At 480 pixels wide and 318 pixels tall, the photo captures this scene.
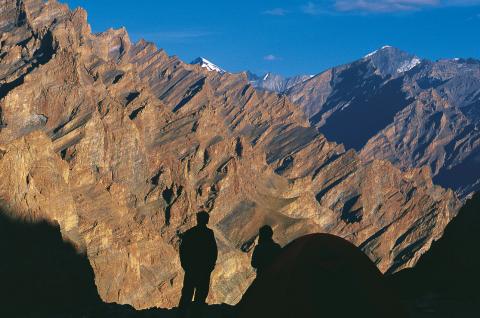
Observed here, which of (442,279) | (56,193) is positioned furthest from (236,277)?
(442,279)

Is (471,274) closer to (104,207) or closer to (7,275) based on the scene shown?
(7,275)

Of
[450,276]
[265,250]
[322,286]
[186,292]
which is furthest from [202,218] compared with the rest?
[450,276]

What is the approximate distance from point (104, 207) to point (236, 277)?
43.1 metres

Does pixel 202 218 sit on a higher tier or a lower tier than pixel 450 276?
higher

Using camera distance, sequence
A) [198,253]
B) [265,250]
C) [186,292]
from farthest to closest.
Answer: [186,292] → [265,250] → [198,253]

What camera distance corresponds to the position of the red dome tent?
3209 centimetres

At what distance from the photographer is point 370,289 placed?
3275cm

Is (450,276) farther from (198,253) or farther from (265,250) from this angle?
(198,253)

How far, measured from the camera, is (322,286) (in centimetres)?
3238

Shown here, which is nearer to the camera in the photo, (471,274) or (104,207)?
(471,274)

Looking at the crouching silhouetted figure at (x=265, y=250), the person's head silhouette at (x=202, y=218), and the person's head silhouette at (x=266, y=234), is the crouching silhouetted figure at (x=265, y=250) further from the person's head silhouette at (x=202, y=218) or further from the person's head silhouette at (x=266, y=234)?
the person's head silhouette at (x=202, y=218)

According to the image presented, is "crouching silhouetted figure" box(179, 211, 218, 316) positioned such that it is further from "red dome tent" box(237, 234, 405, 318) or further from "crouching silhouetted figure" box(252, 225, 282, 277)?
"red dome tent" box(237, 234, 405, 318)

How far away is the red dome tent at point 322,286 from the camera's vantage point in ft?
105

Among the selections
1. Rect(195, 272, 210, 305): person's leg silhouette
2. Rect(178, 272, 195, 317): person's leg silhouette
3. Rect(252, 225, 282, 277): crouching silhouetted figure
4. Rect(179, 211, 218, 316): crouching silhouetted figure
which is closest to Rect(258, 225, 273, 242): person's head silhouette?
Rect(252, 225, 282, 277): crouching silhouetted figure
